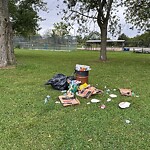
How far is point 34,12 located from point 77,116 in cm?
1519

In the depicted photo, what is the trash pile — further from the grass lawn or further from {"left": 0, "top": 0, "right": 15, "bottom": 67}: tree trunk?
{"left": 0, "top": 0, "right": 15, "bottom": 67}: tree trunk

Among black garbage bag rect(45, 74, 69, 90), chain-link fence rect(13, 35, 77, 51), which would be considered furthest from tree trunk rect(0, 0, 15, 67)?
chain-link fence rect(13, 35, 77, 51)

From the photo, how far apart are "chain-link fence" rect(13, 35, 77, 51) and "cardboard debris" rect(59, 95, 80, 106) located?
1102 inches

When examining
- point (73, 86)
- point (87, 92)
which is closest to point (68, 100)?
point (87, 92)

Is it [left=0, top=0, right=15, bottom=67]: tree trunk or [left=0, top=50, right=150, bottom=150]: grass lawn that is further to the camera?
[left=0, top=0, right=15, bottom=67]: tree trunk

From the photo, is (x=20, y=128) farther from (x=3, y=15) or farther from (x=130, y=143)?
(x=3, y=15)

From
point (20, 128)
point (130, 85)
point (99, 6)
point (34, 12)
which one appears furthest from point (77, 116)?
point (34, 12)

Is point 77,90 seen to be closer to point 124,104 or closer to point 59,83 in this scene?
point 59,83

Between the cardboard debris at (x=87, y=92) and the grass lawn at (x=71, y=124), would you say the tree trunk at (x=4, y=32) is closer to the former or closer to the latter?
the grass lawn at (x=71, y=124)

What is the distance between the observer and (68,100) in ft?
14.8

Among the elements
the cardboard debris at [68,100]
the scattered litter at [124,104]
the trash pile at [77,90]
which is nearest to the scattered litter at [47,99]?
the trash pile at [77,90]

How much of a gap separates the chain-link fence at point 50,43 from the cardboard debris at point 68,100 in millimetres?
28002

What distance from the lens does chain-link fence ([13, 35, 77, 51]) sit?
1292 inches

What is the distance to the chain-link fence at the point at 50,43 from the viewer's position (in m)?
32.8
